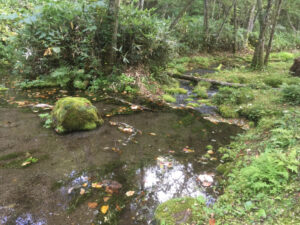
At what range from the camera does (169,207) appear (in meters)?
2.44

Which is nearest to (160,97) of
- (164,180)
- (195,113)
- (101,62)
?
(195,113)

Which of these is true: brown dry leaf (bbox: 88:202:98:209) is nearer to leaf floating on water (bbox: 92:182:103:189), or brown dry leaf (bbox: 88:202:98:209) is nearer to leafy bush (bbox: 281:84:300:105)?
leaf floating on water (bbox: 92:182:103:189)

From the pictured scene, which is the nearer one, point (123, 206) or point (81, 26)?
point (123, 206)

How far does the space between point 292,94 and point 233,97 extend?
164 cm

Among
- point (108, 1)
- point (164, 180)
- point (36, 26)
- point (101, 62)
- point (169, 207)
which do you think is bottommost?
point (164, 180)

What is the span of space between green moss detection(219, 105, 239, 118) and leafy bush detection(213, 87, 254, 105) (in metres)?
0.45

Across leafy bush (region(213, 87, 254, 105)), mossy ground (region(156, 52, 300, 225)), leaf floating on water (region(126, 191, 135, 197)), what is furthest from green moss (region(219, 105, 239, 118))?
leaf floating on water (region(126, 191, 135, 197))

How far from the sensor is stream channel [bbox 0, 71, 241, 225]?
2500mm

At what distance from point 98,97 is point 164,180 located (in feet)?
14.0

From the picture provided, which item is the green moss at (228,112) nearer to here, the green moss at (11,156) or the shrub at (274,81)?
the shrub at (274,81)

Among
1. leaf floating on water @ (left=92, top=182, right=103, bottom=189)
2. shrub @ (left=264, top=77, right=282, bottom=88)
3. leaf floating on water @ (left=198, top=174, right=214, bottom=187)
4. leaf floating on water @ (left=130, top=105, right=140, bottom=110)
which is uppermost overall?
shrub @ (left=264, top=77, right=282, bottom=88)

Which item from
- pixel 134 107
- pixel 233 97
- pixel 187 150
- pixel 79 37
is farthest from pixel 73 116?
pixel 233 97

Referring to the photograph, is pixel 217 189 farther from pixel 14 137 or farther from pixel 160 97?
pixel 160 97

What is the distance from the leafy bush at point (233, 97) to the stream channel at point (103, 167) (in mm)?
1671
